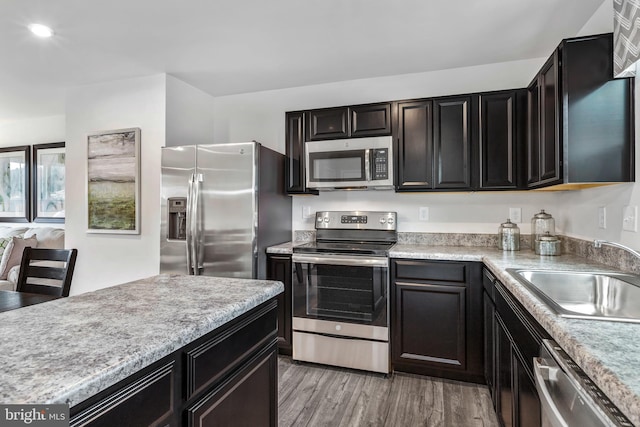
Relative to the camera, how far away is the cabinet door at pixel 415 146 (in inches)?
107

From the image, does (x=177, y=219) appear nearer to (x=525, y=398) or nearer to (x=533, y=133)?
(x=525, y=398)

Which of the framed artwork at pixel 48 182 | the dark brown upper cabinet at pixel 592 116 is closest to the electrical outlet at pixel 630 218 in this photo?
the dark brown upper cabinet at pixel 592 116

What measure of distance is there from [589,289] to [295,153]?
89.9 inches

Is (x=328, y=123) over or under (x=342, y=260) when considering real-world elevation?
over

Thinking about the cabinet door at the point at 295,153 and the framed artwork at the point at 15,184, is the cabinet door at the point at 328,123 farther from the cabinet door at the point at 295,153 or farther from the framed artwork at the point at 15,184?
the framed artwork at the point at 15,184

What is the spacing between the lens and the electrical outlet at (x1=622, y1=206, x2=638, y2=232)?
1.65 meters

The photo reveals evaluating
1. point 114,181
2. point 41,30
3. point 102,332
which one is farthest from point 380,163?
point 41,30

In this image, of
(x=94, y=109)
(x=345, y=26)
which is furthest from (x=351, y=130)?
(x=94, y=109)

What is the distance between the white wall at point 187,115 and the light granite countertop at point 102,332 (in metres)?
2.21

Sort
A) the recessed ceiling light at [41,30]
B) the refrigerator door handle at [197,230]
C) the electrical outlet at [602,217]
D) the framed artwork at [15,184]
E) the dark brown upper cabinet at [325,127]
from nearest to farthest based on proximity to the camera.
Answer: the electrical outlet at [602,217]
the recessed ceiling light at [41,30]
the refrigerator door handle at [197,230]
the dark brown upper cabinet at [325,127]
the framed artwork at [15,184]

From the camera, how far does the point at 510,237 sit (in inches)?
101

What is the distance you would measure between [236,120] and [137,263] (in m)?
1.74

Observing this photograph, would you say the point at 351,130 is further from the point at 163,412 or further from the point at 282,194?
the point at 163,412

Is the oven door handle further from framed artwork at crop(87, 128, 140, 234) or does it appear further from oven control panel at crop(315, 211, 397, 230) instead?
framed artwork at crop(87, 128, 140, 234)
